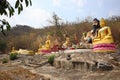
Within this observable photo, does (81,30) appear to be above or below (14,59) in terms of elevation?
above

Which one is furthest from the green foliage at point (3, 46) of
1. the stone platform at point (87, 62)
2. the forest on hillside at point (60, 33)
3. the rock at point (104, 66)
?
the rock at point (104, 66)

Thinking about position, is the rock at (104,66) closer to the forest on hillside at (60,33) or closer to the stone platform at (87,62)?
the stone platform at (87,62)

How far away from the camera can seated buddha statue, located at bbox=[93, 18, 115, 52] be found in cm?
1522

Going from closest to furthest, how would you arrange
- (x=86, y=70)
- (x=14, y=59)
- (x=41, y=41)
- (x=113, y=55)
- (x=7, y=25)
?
1. (x=7, y=25)
2. (x=86, y=70)
3. (x=113, y=55)
4. (x=14, y=59)
5. (x=41, y=41)

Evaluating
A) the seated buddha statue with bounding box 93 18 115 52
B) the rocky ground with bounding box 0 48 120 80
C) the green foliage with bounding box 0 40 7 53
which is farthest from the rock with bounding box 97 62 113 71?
the green foliage with bounding box 0 40 7 53

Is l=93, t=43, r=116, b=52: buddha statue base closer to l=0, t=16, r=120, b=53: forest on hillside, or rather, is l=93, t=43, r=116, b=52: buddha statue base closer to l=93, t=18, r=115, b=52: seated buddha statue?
l=93, t=18, r=115, b=52: seated buddha statue

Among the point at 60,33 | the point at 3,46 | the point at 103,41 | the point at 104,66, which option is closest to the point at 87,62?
the point at 104,66

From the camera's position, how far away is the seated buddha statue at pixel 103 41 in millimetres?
15218

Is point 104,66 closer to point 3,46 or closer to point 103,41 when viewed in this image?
point 103,41

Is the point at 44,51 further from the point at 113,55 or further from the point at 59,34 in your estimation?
the point at 113,55

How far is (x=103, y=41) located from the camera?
15.5 meters

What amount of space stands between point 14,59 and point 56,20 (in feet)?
35.6

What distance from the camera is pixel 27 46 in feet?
126

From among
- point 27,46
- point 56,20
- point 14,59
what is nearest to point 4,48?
point 27,46
